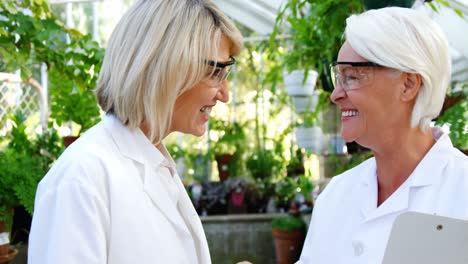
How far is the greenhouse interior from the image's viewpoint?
1.48m

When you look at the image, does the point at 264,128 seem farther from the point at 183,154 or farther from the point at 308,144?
the point at 308,144

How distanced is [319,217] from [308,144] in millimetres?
3608

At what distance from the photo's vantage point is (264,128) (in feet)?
22.2

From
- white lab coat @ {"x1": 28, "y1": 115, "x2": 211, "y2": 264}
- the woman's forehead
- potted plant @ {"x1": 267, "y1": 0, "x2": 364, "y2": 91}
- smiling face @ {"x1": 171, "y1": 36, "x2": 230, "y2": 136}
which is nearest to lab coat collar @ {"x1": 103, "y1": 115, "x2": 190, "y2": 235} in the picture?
white lab coat @ {"x1": 28, "y1": 115, "x2": 211, "y2": 264}

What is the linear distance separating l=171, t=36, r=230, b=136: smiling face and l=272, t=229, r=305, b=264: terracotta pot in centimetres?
345

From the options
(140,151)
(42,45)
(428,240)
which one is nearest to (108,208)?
(140,151)

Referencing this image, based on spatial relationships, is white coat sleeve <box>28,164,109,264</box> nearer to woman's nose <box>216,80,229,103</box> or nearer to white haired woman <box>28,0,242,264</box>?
white haired woman <box>28,0,242,264</box>

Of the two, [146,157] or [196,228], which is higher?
[146,157]

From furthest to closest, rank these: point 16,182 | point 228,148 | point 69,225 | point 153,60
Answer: point 228,148 → point 16,182 → point 153,60 → point 69,225

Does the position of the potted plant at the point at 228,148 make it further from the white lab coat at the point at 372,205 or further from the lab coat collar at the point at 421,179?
the lab coat collar at the point at 421,179

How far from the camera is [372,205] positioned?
1.57 metres

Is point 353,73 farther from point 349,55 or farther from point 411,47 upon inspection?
point 411,47

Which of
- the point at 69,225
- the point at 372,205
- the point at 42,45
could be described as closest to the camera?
the point at 69,225

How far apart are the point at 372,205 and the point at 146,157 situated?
0.65 meters
